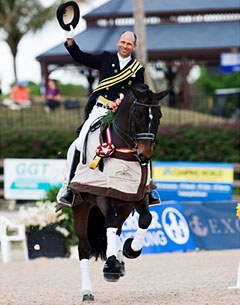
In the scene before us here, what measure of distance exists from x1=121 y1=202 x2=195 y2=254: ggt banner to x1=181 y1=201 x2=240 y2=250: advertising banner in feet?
0.69

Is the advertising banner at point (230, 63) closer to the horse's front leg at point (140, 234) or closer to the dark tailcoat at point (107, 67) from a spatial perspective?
the dark tailcoat at point (107, 67)

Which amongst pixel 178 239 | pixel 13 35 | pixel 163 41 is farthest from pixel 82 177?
pixel 13 35

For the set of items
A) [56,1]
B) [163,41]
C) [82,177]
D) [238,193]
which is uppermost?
[56,1]

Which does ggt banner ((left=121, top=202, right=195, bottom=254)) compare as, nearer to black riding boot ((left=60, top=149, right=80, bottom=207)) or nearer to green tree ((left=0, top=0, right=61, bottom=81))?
black riding boot ((left=60, top=149, right=80, bottom=207))

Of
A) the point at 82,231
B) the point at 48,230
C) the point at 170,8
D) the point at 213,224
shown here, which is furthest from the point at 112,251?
the point at 170,8

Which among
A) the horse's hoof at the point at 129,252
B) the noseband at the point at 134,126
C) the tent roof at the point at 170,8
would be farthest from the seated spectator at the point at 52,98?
the noseband at the point at 134,126

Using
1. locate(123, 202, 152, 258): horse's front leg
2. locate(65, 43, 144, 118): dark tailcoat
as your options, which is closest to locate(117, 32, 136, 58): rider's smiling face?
locate(65, 43, 144, 118): dark tailcoat

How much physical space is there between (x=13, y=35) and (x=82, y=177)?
39.9 metres

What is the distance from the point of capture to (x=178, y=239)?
18.5 m

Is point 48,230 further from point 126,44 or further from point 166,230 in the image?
point 126,44

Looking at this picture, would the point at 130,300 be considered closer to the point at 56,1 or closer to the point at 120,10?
A: the point at 120,10

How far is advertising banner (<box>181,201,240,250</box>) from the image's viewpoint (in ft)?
61.4

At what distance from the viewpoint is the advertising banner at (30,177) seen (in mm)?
22812

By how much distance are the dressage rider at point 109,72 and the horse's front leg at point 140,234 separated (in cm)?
39
